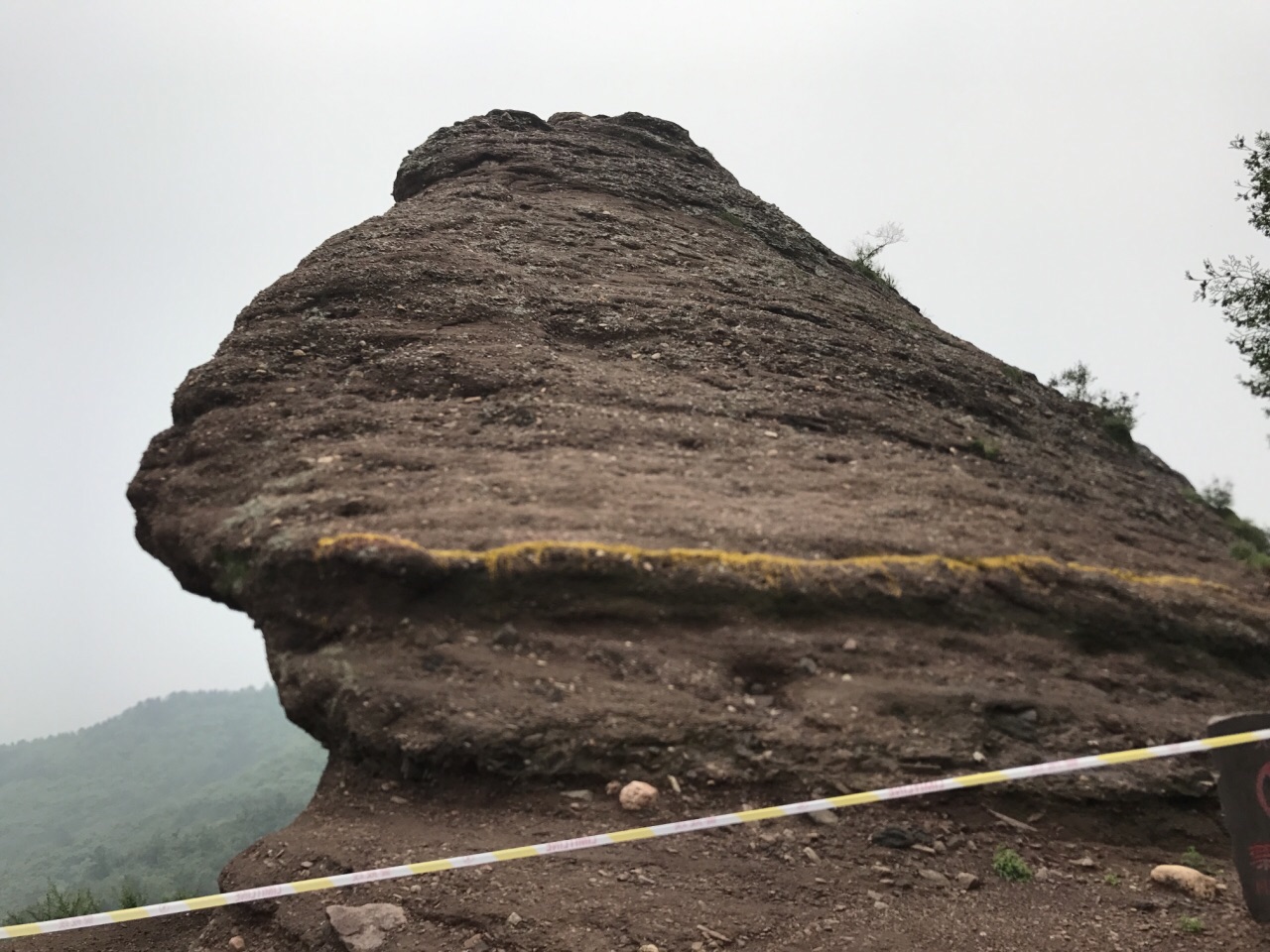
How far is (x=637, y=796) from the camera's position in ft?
17.5

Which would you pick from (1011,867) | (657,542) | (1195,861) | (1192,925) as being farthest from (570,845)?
(1195,861)

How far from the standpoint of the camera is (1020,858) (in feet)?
17.5

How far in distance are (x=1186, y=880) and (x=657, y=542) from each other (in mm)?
4423

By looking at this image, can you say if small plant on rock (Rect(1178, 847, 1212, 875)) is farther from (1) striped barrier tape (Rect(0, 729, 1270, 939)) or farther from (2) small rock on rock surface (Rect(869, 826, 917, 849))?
(2) small rock on rock surface (Rect(869, 826, 917, 849))

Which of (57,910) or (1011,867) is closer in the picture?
(1011,867)

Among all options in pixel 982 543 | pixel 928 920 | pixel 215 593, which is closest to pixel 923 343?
pixel 982 543

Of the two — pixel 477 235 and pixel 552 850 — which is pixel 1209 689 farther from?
pixel 477 235

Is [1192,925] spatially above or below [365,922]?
below

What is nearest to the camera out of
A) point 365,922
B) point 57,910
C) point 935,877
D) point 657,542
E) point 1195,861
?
point 365,922

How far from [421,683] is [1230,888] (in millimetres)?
5823

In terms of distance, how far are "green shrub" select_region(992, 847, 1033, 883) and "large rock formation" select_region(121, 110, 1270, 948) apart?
67 centimetres

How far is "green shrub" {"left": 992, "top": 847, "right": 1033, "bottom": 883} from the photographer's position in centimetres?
521

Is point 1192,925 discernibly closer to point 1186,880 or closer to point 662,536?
point 1186,880

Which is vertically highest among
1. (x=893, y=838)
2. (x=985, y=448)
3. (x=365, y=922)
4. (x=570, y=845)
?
(x=985, y=448)
